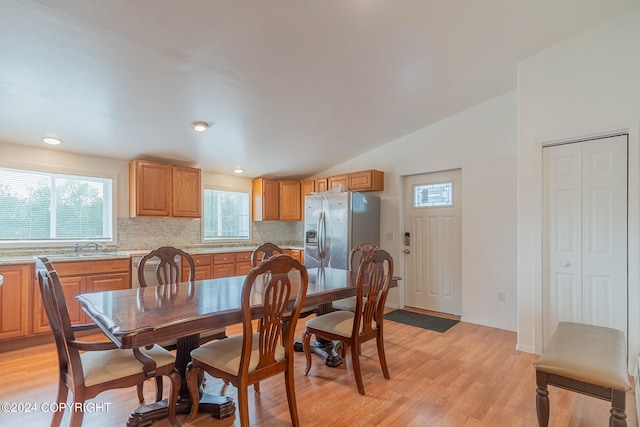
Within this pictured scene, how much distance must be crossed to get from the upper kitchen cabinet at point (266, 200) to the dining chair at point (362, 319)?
130 inches

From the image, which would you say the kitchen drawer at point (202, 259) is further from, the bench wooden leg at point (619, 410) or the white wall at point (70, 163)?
the bench wooden leg at point (619, 410)

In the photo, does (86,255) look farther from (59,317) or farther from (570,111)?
(570,111)

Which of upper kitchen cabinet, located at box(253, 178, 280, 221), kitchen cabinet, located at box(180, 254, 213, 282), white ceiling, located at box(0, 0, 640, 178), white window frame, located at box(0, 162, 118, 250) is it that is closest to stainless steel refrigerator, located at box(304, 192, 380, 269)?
upper kitchen cabinet, located at box(253, 178, 280, 221)

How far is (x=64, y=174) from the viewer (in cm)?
396

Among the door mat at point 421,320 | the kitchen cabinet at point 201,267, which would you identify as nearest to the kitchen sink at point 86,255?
the kitchen cabinet at point 201,267

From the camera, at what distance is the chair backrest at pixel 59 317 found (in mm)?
1595

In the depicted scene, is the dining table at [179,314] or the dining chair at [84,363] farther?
the dining chair at [84,363]

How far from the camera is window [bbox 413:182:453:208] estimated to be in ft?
14.8

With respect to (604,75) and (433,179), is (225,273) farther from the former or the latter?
(604,75)

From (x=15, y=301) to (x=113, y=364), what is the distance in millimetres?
2404

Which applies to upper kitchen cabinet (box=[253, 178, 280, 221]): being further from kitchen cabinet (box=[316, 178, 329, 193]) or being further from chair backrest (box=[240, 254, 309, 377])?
chair backrest (box=[240, 254, 309, 377])

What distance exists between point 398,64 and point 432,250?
2.69m

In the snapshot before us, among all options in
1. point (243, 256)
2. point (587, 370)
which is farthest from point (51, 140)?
point (587, 370)

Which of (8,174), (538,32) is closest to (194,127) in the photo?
(8,174)
